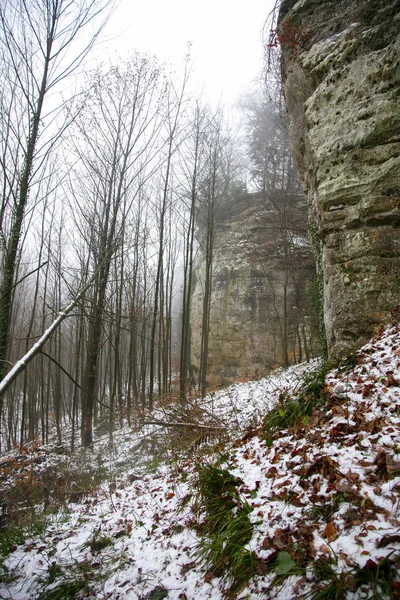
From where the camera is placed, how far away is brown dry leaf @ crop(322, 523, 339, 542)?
1.78 m

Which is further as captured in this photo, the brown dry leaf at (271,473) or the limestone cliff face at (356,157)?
the limestone cliff face at (356,157)

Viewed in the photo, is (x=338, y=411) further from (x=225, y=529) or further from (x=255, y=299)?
(x=255, y=299)

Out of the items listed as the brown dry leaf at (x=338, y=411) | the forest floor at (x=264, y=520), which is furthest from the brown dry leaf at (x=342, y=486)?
the brown dry leaf at (x=338, y=411)

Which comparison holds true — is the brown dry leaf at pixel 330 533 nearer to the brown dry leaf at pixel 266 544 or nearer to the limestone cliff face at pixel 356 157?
the brown dry leaf at pixel 266 544

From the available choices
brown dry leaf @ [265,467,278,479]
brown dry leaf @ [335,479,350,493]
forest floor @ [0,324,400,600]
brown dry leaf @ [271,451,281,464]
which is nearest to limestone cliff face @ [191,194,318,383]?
forest floor @ [0,324,400,600]

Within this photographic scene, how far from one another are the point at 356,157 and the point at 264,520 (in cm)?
500

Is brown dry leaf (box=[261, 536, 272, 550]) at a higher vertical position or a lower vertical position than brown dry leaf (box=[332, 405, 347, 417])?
lower

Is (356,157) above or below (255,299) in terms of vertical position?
above

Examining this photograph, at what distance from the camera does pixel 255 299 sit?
15.1m

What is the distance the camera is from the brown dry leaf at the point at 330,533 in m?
1.78

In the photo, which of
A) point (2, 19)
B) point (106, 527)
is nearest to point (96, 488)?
point (106, 527)

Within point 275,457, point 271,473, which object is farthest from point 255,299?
point 271,473

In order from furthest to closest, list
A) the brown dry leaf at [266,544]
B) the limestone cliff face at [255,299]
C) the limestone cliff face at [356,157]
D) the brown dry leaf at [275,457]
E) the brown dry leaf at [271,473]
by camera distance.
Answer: the limestone cliff face at [255,299], the limestone cliff face at [356,157], the brown dry leaf at [275,457], the brown dry leaf at [271,473], the brown dry leaf at [266,544]

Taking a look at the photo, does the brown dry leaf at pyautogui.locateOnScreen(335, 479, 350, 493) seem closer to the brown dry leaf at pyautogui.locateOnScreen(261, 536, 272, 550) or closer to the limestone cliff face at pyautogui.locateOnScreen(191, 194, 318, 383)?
the brown dry leaf at pyautogui.locateOnScreen(261, 536, 272, 550)
